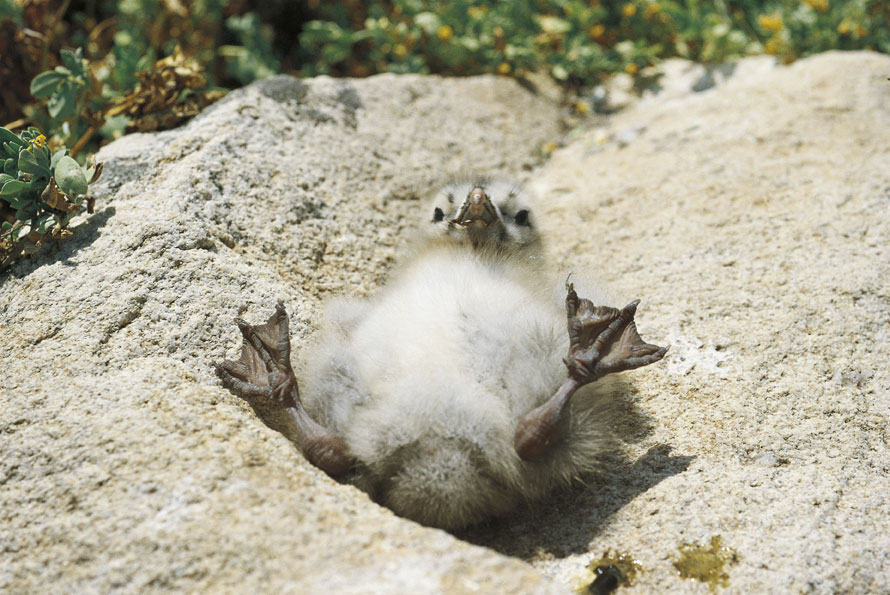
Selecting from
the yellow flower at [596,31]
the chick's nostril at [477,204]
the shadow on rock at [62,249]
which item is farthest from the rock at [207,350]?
the yellow flower at [596,31]

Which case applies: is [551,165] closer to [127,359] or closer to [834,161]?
[834,161]

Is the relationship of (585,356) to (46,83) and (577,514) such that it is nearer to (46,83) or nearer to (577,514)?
(577,514)

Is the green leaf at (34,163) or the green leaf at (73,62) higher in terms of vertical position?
the green leaf at (73,62)

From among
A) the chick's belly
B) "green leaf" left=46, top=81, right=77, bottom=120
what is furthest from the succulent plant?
→ the chick's belly

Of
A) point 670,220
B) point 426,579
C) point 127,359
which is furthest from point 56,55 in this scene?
point 426,579

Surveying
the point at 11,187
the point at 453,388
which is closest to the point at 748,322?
the point at 453,388

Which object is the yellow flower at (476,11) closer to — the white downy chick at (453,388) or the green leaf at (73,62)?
the green leaf at (73,62)

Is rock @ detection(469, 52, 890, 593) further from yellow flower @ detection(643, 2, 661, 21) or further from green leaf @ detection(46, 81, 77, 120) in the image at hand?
green leaf @ detection(46, 81, 77, 120)
